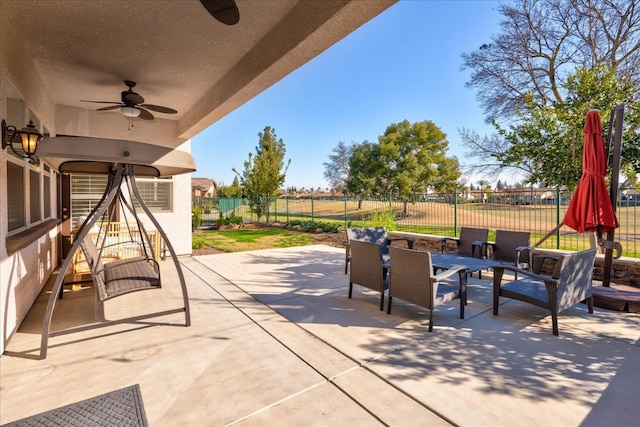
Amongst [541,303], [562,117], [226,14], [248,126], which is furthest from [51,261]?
[248,126]

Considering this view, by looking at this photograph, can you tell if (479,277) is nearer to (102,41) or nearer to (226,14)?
(226,14)

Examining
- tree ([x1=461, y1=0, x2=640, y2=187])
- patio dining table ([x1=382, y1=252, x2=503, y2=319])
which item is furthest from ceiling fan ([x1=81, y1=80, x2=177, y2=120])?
tree ([x1=461, y1=0, x2=640, y2=187])

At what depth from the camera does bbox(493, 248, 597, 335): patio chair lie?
330 centimetres

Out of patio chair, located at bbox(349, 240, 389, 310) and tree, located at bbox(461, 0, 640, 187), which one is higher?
tree, located at bbox(461, 0, 640, 187)

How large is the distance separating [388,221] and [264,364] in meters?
7.41

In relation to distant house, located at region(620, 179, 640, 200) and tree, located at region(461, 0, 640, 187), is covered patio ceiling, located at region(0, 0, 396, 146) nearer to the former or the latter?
tree, located at region(461, 0, 640, 187)

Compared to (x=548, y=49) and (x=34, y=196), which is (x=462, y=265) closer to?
(x=34, y=196)

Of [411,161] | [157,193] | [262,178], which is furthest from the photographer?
[411,161]

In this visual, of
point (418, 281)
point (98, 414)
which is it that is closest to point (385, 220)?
point (418, 281)

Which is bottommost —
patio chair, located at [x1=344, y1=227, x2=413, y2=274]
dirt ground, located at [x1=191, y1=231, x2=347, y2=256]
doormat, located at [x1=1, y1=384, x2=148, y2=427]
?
doormat, located at [x1=1, y1=384, x2=148, y2=427]

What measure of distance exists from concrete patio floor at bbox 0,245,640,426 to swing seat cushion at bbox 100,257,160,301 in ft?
1.59

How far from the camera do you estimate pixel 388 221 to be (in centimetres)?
957

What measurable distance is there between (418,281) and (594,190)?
280 cm

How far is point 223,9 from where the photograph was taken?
234 centimetres
